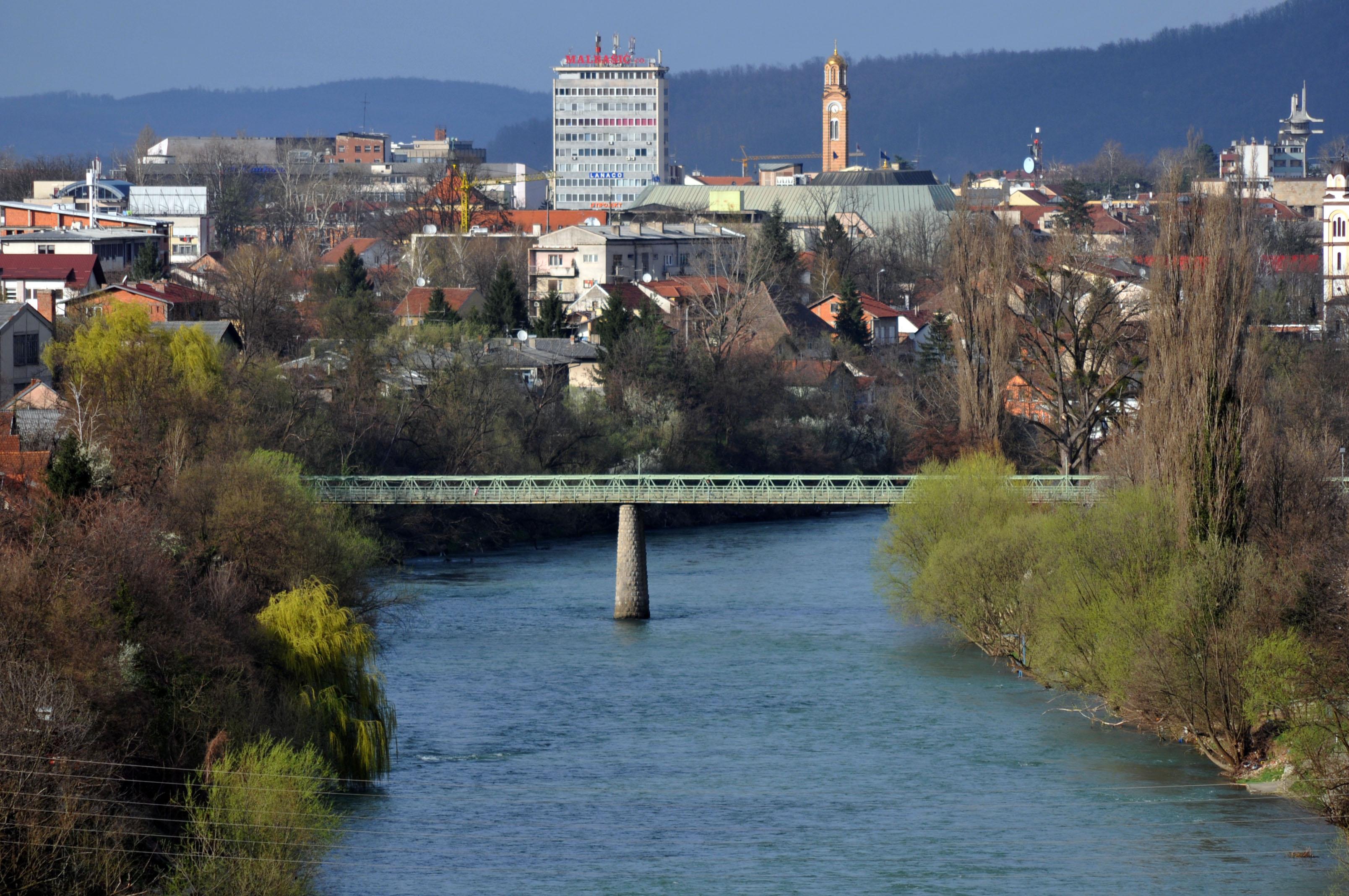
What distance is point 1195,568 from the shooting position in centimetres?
2858

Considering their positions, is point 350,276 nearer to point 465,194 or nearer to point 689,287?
point 689,287

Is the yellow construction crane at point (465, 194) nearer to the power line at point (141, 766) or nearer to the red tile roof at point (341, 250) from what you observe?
the red tile roof at point (341, 250)

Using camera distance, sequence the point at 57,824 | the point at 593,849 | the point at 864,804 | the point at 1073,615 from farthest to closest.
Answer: the point at 1073,615, the point at 864,804, the point at 593,849, the point at 57,824

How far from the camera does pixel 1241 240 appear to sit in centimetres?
3212

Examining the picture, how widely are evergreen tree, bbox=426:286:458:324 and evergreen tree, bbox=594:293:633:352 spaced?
15.7 ft

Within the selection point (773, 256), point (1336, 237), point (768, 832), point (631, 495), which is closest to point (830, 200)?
point (773, 256)

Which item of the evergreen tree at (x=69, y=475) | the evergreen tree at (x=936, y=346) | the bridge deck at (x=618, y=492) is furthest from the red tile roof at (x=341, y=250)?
the evergreen tree at (x=69, y=475)

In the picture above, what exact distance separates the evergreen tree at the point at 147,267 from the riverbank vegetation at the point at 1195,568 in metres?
41.0

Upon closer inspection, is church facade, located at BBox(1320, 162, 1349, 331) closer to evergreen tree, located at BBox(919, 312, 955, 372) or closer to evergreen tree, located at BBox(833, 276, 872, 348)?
evergreen tree, located at BBox(919, 312, 955, 372)

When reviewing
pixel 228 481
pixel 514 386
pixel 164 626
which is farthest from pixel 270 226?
pixel 164 626

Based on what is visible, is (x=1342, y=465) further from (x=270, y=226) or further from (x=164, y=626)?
(x=270, y=226)

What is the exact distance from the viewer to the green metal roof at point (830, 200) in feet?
422

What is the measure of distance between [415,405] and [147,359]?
11.5 metres

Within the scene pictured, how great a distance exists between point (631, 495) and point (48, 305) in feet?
67.6
